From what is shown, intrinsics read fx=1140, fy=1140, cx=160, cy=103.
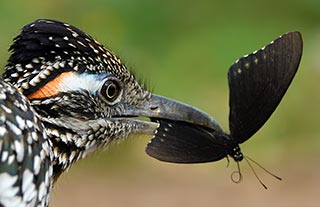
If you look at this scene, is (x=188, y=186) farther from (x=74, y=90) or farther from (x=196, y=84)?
(x=74, y=90)

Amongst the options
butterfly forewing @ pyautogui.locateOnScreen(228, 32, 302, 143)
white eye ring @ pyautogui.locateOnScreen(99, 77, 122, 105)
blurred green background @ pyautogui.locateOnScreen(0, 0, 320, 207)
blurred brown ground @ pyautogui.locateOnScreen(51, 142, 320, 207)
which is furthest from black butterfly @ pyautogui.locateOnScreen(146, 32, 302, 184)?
blurred brown ground @ pyautogui.locateOnScreen(51, 142, 320, 207)

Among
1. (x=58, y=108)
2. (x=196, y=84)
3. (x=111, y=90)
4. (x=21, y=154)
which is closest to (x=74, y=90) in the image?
(x=58, y=108)

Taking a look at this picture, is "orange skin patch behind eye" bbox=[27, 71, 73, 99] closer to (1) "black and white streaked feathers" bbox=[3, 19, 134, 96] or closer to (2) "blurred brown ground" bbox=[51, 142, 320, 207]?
(1) "black and white streaked feathers" bbox=[3, 19, 134, 96]

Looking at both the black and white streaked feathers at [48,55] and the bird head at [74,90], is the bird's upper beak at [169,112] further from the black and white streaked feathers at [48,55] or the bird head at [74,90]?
the black and white streaked feathers at [48,55]

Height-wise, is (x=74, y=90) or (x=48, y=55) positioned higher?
(x=48, y=55)

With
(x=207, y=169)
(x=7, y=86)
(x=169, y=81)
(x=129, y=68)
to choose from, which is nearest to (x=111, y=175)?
(x=207, y=169)

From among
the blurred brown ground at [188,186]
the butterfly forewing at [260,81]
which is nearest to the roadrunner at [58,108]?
the butterfly forewing at [260,81]
